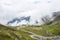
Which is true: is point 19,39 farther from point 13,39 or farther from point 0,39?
point 0,39

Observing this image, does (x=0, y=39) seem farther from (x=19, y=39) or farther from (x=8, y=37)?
(x=19, y=39)

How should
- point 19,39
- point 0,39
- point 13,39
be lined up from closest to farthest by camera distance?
point 0,39 < point 13,39 < point 19,39

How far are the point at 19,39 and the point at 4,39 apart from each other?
747 inches

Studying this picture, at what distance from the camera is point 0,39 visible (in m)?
132

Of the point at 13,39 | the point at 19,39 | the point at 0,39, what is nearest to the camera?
the point at 0,39

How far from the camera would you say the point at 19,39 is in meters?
151

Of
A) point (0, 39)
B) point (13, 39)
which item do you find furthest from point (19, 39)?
point (0, 39)

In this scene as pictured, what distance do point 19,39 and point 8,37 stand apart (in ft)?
40.5

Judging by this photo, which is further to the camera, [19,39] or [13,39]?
[19,39]

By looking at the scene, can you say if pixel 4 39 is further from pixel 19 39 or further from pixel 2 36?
pixel 19 39

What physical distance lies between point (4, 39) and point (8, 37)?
24.3 feet

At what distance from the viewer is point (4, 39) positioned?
136 m

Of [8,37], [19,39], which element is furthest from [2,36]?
[19,39]

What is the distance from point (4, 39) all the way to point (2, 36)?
7231 millimetres
